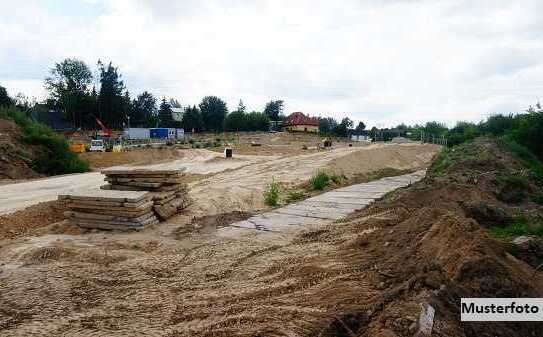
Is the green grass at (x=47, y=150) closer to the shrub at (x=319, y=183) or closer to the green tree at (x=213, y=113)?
the shrub at (x=319, y=183)

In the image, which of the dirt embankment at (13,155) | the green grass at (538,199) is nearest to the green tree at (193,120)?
the dirt embankment at (13,155)

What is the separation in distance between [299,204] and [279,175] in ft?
23.0

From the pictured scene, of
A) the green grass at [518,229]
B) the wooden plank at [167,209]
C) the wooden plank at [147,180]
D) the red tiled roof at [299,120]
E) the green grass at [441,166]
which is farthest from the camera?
the red tiled roof at [299,120]

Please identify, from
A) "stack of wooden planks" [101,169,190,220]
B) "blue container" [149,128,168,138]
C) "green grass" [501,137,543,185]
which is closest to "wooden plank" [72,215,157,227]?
"stack of wooden planks" [101,169,190,220]

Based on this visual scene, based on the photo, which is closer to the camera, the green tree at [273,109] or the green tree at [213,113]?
the green tree at [213,113]

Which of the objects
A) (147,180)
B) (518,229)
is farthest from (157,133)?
(518,229)

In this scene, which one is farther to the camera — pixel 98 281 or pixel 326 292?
pixel 98 281

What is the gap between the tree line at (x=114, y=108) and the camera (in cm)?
6750

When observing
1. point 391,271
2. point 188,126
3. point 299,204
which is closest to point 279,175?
point 299,204

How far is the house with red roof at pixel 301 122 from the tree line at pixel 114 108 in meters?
16.2

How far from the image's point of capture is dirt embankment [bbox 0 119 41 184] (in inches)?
869

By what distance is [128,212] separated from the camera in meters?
8.59

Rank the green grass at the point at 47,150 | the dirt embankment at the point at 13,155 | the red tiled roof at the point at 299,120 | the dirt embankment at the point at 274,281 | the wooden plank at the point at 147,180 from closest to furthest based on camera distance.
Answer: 1. the dirt embankment at the point at 274,281
2. the wooden plank at the point at 147,180
3. the dirt embankment at the point at 13,155
4. the green grass at the point at 47,150
5. the red tiled roof at the point at 299,120

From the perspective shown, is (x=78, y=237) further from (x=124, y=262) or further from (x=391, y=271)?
(x=391, y=271)
